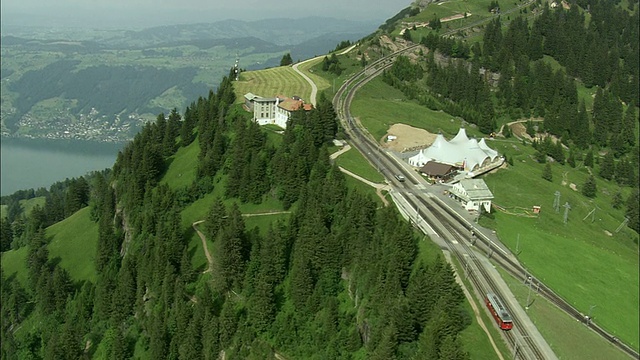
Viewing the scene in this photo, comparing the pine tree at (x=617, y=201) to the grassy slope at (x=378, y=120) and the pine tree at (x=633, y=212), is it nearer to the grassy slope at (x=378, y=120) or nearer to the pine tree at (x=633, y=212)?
the pine tree at (x=633, y=212)

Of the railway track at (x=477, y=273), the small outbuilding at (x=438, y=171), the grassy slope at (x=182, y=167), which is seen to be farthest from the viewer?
the grassy slope at (x=182, y=167)

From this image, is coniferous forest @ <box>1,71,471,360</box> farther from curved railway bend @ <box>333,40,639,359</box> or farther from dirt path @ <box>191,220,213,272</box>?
curved railway bend @ <box>333,40,639,359</box>

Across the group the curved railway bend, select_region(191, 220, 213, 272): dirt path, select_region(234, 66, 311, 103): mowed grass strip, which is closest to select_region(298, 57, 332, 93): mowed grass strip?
select_region(234, 66, 311, 103): mowed grass strip

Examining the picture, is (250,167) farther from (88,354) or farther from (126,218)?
(88,354)

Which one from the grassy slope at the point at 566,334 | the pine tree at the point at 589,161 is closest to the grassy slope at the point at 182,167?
the grassy slope at the point at 566,334

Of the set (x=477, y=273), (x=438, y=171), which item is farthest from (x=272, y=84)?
(x=477, y=273)

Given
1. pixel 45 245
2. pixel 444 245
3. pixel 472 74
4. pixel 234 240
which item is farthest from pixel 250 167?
pixel 472 74
